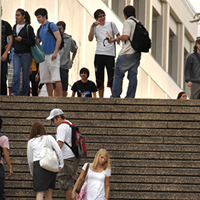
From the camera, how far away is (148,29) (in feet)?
84.4

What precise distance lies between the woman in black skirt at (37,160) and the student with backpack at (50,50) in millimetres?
3307

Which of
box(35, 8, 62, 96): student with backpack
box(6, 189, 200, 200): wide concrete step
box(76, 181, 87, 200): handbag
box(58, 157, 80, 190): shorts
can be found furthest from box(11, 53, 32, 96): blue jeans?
box(76, 181, 87, 200): handbag

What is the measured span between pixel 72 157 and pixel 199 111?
284 centimetres

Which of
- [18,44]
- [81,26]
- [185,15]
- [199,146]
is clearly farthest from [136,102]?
[185,15]

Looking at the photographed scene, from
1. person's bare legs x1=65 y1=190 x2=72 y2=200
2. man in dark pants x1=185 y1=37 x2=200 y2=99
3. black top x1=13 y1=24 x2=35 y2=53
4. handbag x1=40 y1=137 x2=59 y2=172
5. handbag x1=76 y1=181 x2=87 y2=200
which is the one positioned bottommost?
person's bare legs x1=65 y1=190 x2=72 y2=200

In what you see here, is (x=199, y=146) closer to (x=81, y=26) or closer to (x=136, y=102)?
(x=136, y=102)

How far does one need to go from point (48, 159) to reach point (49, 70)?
12.8 ft

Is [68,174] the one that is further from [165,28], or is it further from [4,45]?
Answer: [165,28]

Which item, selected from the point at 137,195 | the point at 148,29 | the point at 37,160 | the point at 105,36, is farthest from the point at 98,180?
the point at 148,29

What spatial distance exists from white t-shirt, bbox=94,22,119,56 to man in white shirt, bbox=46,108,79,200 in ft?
12.6

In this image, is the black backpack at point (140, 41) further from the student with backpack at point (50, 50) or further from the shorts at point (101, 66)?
the student with backpack at point (50, 50)

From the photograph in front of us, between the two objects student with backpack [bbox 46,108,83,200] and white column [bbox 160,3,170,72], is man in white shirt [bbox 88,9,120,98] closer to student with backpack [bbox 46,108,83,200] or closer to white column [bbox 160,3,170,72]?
student with backpack [bbox 46,108,83,200]

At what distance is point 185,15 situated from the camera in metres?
33.2

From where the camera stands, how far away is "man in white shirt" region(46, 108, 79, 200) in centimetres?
833
